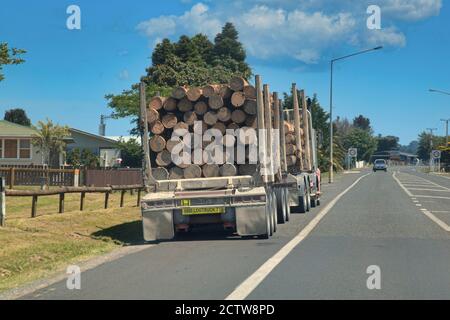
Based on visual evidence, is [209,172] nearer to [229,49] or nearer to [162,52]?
[162,52]

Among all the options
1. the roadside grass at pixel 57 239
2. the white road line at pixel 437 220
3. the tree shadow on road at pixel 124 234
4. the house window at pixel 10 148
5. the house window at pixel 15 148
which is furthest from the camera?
the house window at pixel 10 148

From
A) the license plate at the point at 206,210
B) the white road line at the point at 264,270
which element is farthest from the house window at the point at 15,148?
the license plate at the point at 206,210

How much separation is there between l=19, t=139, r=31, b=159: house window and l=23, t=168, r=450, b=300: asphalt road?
37.1 metres

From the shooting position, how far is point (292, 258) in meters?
10.7

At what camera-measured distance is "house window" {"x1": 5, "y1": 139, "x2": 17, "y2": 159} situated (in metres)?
48.8

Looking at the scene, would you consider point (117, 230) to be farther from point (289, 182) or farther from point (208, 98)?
point (289, 182)

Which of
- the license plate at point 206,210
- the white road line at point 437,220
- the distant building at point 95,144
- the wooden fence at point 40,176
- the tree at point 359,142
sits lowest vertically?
the white road line at point 437,220

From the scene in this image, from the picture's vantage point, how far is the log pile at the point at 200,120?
544 inches

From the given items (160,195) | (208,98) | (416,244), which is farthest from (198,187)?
(416,244)

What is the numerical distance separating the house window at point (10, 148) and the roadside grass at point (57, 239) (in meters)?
30.6

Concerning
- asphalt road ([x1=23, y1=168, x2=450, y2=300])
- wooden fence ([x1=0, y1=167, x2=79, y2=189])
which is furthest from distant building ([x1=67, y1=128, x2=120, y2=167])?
asphalt road ([x1=23, y1=168, x2=450, y2=300])

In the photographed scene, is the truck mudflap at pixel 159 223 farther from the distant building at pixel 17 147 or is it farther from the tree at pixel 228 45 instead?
the tree at pixel 228 45

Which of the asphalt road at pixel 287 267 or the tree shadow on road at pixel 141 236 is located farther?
the tree shadow on road at pixel 141 236
